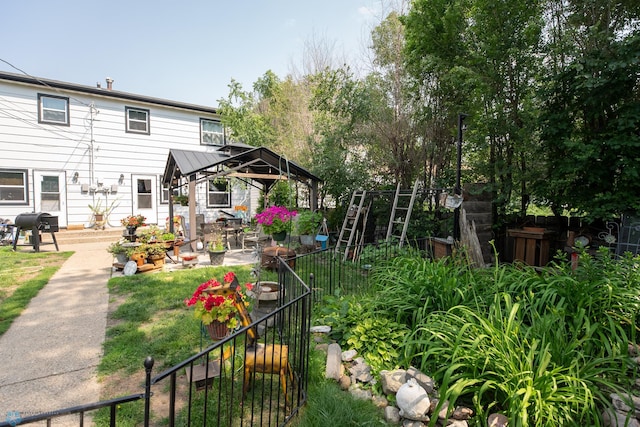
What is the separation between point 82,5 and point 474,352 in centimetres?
1115

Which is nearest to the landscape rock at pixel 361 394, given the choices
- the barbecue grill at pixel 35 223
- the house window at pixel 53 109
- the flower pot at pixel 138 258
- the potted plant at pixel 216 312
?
the potted plant at pixel 216 312

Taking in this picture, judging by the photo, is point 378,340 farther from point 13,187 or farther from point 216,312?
point 13,187

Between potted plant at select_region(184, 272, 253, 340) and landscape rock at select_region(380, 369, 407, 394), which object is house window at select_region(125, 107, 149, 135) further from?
landscape rock at select_region(380, 369, 407, 394)

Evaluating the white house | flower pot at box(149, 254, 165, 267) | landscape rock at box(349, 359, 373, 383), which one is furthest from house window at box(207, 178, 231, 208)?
landscape rock at box(349, 359, 373, 383)

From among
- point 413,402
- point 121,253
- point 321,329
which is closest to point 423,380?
point 413,402

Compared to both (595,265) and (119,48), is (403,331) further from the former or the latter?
(119,48)

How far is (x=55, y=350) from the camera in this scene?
11.2 ft

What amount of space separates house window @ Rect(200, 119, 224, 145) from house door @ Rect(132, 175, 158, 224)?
2.66m

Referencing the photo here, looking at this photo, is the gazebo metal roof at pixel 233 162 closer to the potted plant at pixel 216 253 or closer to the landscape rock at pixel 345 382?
the potted plant at pixel 216 253

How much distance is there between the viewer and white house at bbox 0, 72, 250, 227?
10.2 m

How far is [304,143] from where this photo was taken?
43.7ft

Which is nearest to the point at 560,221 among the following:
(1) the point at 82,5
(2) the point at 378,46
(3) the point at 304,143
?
(2) the point at 378,46

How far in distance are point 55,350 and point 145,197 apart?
10025mm

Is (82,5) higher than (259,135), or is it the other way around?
(82,5)
